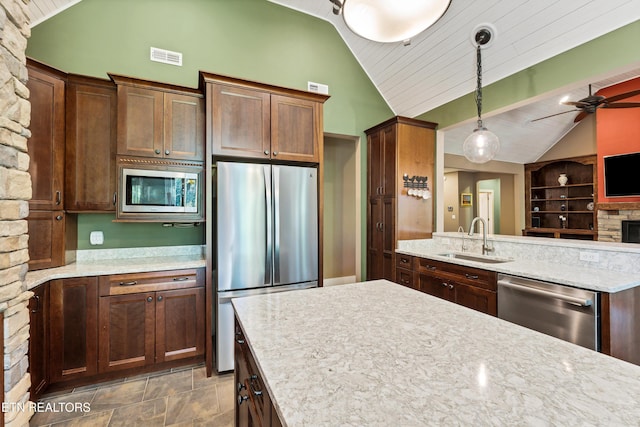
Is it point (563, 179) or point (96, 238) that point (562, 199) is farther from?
point (96, 238)

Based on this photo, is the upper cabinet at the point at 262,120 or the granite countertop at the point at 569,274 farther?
the upper cabinet at the point at 262,120

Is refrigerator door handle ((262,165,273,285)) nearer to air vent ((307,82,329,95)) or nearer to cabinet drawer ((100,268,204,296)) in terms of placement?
cabinet drawer ((100,268,204,296))

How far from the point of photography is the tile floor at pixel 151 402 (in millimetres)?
1921

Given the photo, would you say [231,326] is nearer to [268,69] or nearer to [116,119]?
[116,119]

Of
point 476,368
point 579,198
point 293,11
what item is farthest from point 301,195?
point 579,198

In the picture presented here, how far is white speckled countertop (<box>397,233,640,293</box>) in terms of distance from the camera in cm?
199

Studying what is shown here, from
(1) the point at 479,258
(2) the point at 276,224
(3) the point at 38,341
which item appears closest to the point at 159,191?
(2) the point at 276,224

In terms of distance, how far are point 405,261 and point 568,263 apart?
155cm

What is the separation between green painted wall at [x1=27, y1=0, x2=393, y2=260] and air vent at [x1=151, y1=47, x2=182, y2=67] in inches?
1.9

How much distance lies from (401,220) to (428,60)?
199cm

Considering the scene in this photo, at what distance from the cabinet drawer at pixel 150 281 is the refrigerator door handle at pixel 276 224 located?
2.20 ft

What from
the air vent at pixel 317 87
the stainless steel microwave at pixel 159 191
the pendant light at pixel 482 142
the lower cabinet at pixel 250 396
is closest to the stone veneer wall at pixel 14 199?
the stainless steel microwave at pixel 159 191

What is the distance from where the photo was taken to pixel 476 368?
2.56 feet

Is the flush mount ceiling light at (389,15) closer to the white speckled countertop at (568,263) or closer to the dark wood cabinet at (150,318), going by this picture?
the white speckled countertop at (568,263)
